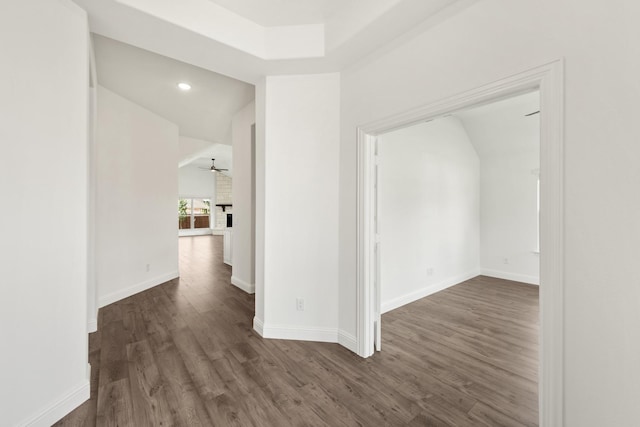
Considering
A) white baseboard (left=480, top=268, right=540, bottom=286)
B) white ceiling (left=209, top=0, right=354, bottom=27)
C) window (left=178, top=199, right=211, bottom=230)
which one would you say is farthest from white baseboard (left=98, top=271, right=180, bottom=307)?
window (left=178, top=199, right=211, bottom=230)

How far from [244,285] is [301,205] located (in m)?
2.25

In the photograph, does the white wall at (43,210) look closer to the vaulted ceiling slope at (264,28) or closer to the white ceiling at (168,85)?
the vaulted ceiling slope at (264,28)

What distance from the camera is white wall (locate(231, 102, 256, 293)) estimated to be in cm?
417

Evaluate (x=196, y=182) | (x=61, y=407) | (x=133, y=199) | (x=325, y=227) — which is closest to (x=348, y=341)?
(x=325, y=227)

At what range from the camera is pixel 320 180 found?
270cm

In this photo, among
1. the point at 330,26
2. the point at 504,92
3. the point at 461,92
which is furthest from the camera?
the point at 330,26

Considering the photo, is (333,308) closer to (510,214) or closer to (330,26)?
(330,26)

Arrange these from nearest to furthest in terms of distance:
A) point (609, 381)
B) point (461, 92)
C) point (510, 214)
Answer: point (609, 381)
point (461, 92)
point (510, 214)

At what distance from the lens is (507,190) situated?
512 cm

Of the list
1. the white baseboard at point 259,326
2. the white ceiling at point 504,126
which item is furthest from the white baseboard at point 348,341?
the white ceiling at point 504,126

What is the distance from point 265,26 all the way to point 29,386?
10.3 feet

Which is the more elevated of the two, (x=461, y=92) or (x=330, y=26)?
(x=330, y=26)

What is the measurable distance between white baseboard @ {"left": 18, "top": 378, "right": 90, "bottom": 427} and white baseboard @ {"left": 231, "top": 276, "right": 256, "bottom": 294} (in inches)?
92.9

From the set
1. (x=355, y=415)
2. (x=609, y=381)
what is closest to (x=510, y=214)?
(x=609, y=381)
